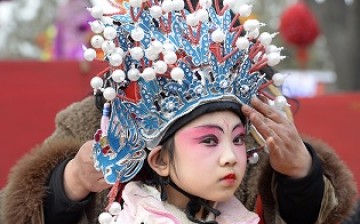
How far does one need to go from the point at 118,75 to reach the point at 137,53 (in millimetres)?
66

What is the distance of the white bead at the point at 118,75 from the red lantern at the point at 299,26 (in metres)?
5.02

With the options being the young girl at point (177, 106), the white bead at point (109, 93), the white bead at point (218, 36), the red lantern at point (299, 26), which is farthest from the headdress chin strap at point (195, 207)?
the red lantern at point (299, 26)

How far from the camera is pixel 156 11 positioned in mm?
1748

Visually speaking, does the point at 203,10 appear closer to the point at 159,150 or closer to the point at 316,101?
the point at 159,150

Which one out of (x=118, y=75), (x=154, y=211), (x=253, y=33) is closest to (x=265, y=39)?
(x=253, y=33)

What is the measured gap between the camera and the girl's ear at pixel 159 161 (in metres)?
1.81

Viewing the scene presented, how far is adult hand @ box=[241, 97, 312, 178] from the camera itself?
184cm

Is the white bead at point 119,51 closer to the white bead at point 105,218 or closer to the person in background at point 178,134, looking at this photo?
the person in background at point 178,134

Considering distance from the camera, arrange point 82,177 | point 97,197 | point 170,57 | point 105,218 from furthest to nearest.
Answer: point 97,197 → point 82,177 → point 105,218 → point 170,57

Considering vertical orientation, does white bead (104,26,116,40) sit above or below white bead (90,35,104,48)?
above

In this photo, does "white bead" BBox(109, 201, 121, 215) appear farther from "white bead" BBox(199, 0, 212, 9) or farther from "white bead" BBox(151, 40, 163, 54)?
"white bead" BBox(199, 0, 212, 9)

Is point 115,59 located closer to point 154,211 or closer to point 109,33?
point 109,33

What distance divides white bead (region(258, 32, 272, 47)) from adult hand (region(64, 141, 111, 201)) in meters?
0.47

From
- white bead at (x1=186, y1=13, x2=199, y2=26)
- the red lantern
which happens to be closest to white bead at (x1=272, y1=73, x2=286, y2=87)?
white bead at (x1=186, y1=13, x2=199, y2=26)
